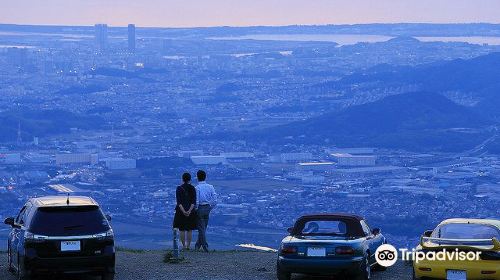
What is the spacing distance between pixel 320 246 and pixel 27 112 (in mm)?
117001

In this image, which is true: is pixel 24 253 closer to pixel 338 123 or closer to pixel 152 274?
pixel 152 274

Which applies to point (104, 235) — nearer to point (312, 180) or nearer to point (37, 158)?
point (312, 180)

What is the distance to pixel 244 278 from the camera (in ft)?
64.7

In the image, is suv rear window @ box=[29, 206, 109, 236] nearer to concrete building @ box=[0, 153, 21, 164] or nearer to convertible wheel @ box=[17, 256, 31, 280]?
convertible wheel @ box=[17, 256, 31, 280]

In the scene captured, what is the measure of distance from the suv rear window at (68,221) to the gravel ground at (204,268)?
4.24ft

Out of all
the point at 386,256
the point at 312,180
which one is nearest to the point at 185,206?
the point at 386,256

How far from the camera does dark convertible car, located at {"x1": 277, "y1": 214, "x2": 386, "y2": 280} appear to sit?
18062 millimetres

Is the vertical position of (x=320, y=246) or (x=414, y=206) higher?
(x=320, y=246)

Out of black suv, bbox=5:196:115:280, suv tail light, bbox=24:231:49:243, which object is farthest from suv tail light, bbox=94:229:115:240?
suv tail light, bbox=24:231:49:243

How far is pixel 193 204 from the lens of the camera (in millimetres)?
23219

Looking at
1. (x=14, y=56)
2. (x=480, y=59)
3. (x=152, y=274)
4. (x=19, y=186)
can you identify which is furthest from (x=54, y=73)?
(x=152, y=274)

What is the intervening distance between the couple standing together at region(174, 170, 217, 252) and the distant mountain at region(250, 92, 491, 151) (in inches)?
3531

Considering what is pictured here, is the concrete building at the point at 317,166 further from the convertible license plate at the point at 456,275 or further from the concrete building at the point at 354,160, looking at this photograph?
the convertible license plate at the point at 456,275

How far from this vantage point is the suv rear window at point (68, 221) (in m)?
17.8
